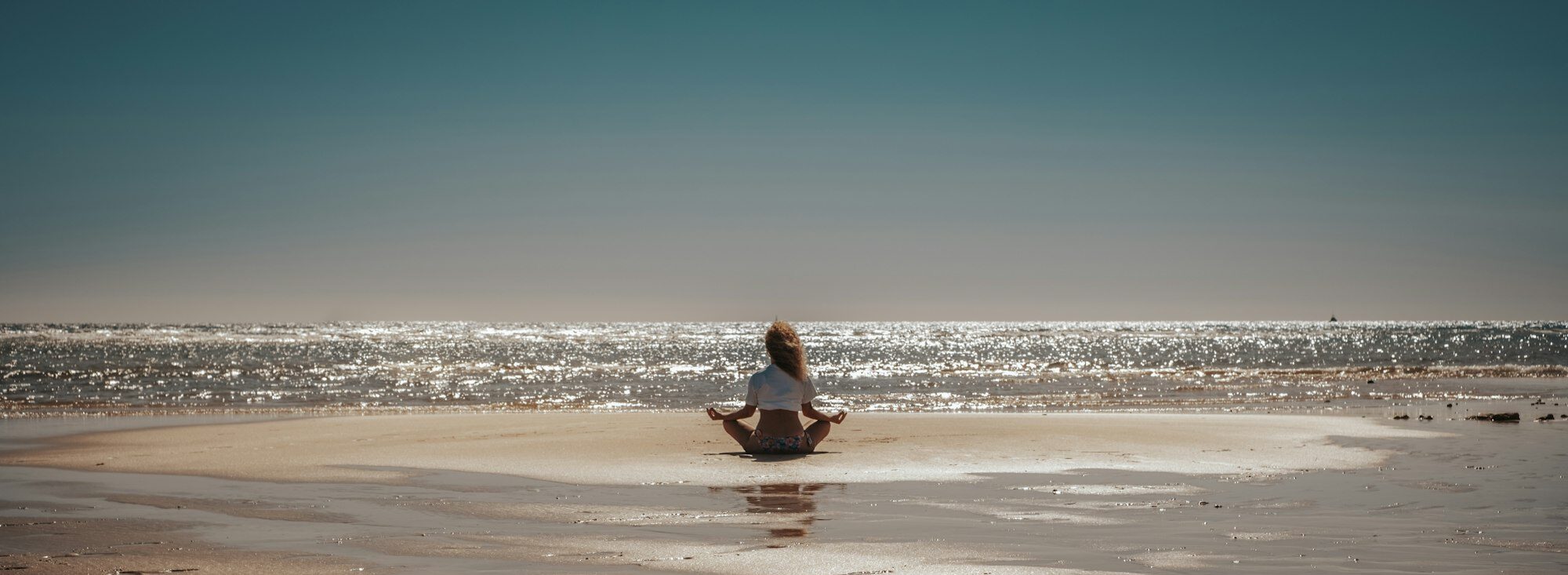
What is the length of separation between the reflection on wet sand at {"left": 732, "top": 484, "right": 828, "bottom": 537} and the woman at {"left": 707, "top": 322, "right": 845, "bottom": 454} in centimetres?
247

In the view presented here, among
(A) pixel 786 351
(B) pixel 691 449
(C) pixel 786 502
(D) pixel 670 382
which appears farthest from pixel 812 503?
(D) pixel 670 382

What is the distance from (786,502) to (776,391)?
138 inches

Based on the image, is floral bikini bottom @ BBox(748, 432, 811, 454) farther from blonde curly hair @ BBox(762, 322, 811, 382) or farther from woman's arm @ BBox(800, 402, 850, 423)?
blonde curly hair @ BBox(762, 322, 811, 382)

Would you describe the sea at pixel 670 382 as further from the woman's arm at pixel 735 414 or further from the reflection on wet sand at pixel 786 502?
the reflection on wet sand at pixel 786 502

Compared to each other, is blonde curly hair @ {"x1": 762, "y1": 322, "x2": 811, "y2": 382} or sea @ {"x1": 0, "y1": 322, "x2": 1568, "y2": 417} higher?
blonde curly hair @ {"x1": 762, "y1": 322, "x2": 811, "y2": 382}

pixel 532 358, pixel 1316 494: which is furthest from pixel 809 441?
pixel 532 358

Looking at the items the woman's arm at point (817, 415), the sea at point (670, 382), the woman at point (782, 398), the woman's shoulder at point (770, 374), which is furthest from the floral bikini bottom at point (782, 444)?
the sea at point (670, 382)

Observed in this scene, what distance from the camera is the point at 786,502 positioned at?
26.3 ft

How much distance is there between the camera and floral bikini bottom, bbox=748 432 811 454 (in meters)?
11.5

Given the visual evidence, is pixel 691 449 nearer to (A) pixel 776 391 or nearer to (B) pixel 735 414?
(B) pixel 735 414

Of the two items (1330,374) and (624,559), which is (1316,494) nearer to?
(624,559)

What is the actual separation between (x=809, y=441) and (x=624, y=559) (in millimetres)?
5967

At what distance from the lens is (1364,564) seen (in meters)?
Answer: 5.62

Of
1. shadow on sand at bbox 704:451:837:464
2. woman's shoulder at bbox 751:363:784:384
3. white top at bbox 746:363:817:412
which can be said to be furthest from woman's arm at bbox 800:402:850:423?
woman's shoulder at bbox 751:363:784:384
